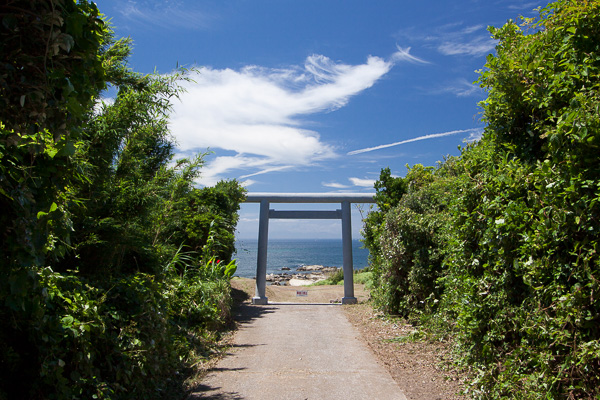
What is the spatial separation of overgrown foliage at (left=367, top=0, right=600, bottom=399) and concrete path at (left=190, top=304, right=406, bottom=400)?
109cm

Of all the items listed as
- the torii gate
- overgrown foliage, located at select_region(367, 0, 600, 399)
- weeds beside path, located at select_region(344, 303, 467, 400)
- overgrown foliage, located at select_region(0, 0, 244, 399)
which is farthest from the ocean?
overgrown foliage, located at select_region(367, 0, 600, 399)

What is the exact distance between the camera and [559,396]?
2703 mm

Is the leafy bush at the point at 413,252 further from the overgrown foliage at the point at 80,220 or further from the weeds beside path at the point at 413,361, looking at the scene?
the overgrown foliage at the point at 80,220

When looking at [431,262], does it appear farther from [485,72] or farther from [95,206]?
[95,206]

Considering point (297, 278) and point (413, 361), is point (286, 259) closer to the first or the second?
point (297, 278)

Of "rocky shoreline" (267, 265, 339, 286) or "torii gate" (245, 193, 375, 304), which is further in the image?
"rocky shoreline" (267, 265, 339, 286)

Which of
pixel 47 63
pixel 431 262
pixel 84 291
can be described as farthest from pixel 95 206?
pixel 431 262

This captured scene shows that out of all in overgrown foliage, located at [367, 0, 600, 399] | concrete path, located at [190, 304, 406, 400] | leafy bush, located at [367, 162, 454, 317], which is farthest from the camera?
leafy bush, located at [367, 162, 454, 317]

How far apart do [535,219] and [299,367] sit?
3.15 m

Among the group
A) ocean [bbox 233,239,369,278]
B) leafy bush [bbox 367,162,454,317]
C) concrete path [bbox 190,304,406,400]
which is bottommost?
ocean [bbox 233,239,369,278]

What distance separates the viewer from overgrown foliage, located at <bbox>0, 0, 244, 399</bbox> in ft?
5.90

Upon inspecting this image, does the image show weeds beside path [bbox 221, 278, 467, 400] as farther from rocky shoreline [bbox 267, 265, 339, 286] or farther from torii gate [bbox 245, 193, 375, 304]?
rocky shoreline [bbox 267, 265, 339, 286]

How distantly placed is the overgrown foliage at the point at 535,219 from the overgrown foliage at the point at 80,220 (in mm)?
2837

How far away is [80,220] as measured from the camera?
12.7 feet
